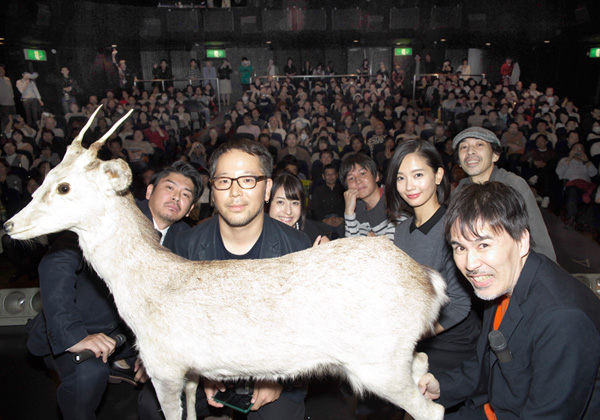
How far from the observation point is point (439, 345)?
2.66m

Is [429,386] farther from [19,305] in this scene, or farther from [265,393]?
[19,305]

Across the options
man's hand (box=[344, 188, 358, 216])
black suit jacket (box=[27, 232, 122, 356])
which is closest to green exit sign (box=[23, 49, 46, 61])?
black suit jacket (box=[27, 232, 122, 356])

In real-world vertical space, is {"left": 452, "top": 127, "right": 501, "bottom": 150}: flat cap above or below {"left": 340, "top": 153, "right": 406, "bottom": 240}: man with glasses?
above

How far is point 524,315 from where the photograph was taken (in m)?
1.68

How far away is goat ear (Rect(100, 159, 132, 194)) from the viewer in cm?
176

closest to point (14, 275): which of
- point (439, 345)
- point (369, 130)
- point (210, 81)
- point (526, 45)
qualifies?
point (439, 345)

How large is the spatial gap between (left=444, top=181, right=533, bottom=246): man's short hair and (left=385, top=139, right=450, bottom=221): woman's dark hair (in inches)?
36.6

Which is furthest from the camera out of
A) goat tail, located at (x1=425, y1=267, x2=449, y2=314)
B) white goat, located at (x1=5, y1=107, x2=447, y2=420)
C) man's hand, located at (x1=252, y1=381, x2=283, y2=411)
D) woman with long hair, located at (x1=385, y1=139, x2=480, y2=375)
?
woman with long hair, located at (x1=385, y1=139, x2=480, y2=375)

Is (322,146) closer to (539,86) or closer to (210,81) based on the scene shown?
(210,81)

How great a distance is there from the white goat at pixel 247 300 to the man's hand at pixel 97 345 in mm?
792

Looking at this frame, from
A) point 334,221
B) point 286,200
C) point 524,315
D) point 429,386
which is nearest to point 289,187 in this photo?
point 286,200

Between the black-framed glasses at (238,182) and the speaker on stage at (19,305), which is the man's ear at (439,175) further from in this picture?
the speaker on stage at (19,305)

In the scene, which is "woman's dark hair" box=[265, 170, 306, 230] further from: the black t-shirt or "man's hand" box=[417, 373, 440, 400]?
"man's hand" box=[417, 373, 440, 400]

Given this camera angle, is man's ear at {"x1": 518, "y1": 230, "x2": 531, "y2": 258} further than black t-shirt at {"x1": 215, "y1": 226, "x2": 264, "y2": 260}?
No
